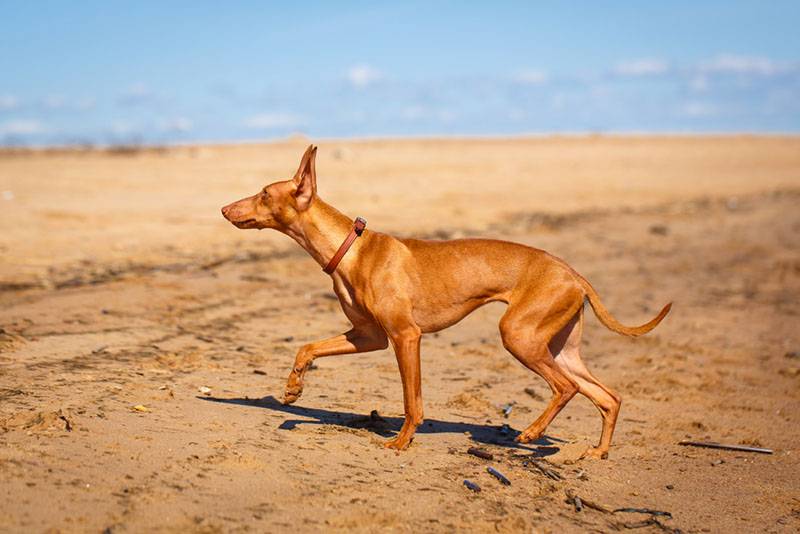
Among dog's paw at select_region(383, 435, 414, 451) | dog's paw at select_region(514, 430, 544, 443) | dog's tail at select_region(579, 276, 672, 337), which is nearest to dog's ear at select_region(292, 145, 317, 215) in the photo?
dog's paw at select_region(383, 435, 414, 451)

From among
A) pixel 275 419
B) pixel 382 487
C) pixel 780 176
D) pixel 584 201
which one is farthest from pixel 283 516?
pixel 780 176

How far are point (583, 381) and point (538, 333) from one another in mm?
746

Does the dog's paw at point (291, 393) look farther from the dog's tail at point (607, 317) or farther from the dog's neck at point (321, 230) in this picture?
the dog's tail at point (607, 317)

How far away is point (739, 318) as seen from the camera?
13859mm

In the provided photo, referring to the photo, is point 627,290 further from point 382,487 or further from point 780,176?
point 780,176

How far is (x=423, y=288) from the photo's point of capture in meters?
7.46

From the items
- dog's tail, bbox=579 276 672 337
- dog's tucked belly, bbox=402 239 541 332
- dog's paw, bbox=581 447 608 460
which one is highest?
dog's tucked belly, bbox=402 239 541 332

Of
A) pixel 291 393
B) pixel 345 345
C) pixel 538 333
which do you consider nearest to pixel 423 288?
pixel 345 345

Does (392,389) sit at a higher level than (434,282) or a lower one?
lower

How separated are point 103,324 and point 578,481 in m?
5.43

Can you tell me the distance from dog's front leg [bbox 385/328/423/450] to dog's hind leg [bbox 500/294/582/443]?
2.16 feet

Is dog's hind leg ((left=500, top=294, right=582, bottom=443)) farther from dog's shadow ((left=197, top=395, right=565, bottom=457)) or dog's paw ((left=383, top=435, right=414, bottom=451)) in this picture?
dog's paw ((left=383, top=435, right=414, bottom=451))

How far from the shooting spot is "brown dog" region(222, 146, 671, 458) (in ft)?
23.9

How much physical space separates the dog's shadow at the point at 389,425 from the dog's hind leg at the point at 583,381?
0.42m
